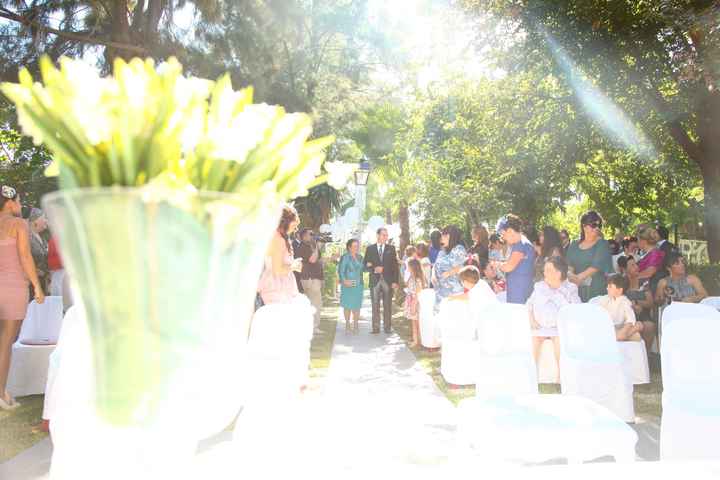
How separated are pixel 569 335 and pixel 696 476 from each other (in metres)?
3.47

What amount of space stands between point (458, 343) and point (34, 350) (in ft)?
13.6

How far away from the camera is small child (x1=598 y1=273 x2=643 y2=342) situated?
6906mm

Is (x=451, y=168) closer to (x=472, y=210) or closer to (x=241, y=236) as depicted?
(x=472, y=210)

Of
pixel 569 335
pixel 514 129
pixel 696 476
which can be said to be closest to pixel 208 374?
pixel 696 476

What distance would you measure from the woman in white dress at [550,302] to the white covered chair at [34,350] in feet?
14.7

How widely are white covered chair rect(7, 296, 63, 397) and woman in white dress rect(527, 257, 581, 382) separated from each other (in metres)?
4.47

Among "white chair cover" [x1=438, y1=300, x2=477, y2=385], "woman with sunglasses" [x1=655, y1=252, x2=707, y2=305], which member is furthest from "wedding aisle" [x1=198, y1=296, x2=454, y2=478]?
"woman with sunglasses" [x1=655, y1=252, x2=707, y2=305]

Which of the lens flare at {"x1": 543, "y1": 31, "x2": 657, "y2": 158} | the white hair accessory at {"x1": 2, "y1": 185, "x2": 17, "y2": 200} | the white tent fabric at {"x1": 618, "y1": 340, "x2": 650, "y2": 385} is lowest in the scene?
the white tent fabric at {"x1": 618, "y1": 340, "x2": 650, "y2": 385}

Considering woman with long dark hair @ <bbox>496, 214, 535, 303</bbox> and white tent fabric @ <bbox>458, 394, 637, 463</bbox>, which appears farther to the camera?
woman with long dark hair @ <bbox>496, 214, 535, 303</bbox>

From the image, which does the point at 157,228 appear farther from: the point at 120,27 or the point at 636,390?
the point at 120,27

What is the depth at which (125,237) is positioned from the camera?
1.10m

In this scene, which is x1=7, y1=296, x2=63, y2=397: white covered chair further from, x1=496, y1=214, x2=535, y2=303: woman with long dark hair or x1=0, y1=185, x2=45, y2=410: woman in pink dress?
Result: x1=496, y1=214, x2=535, y2=303: woman with long dark hair

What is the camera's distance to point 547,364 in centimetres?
656

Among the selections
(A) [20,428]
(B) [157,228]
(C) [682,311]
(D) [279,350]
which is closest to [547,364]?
(C) [682,311]
